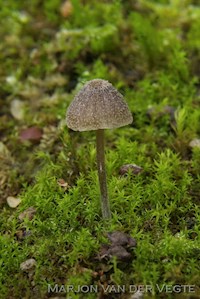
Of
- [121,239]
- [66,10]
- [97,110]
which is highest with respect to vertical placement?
[97,110]

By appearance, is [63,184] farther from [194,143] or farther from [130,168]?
[194,143]

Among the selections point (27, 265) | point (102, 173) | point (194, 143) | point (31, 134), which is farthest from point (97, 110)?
point (31, 134)

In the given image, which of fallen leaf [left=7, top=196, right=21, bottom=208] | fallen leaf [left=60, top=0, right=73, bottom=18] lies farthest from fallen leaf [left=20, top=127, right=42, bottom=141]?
fallen leaf [left=60, top=0, right=73, bottom=18]

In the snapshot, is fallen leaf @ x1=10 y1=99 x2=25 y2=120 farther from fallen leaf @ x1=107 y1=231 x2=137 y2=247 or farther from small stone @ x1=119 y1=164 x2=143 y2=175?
fallen leaf @ x1=107 y1=231 x2=137 y2=247

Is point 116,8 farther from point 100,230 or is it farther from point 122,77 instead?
point 100,230

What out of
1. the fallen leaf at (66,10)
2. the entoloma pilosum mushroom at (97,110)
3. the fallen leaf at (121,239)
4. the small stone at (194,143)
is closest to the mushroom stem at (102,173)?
the entoloma pilosum mushroom at (97,110)

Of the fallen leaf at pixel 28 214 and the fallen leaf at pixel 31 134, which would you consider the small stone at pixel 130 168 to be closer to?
the fallen leaf at pixel 28 214
